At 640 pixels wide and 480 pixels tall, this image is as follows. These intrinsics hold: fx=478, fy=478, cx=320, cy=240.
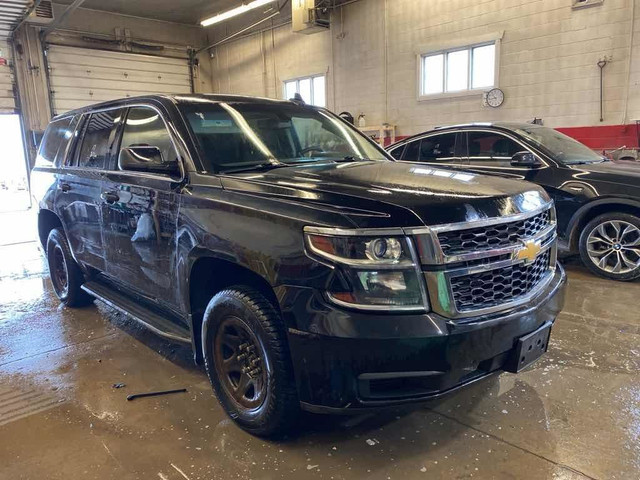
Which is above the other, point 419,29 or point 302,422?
point 419,29

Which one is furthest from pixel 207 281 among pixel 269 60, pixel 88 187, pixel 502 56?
pixel 269 60

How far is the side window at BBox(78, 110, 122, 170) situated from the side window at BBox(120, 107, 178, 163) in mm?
209

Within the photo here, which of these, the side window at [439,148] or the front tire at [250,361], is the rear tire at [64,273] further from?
the side window at [439,148]

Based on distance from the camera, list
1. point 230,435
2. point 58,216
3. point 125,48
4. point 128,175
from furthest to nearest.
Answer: point 125,48
point 58,216
point 128,175
point 230,435

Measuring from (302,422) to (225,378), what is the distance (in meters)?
0.46

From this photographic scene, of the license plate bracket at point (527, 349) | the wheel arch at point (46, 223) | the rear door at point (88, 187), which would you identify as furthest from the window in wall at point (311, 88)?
the license plate bracket at point (527, 349)

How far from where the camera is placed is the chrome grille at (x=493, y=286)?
1.91 meters

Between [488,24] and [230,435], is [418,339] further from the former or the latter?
[488,24]

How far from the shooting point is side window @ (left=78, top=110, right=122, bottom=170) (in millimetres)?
3389

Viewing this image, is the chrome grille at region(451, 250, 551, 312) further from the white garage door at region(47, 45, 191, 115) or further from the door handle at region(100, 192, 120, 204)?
the white garage door at region(47, 45, 191, 115)

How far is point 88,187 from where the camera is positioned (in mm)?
3504

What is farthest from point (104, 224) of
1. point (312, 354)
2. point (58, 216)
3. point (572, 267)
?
point (572, 267)

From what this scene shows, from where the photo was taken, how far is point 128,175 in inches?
119

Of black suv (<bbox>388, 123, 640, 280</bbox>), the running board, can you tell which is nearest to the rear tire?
the running board
